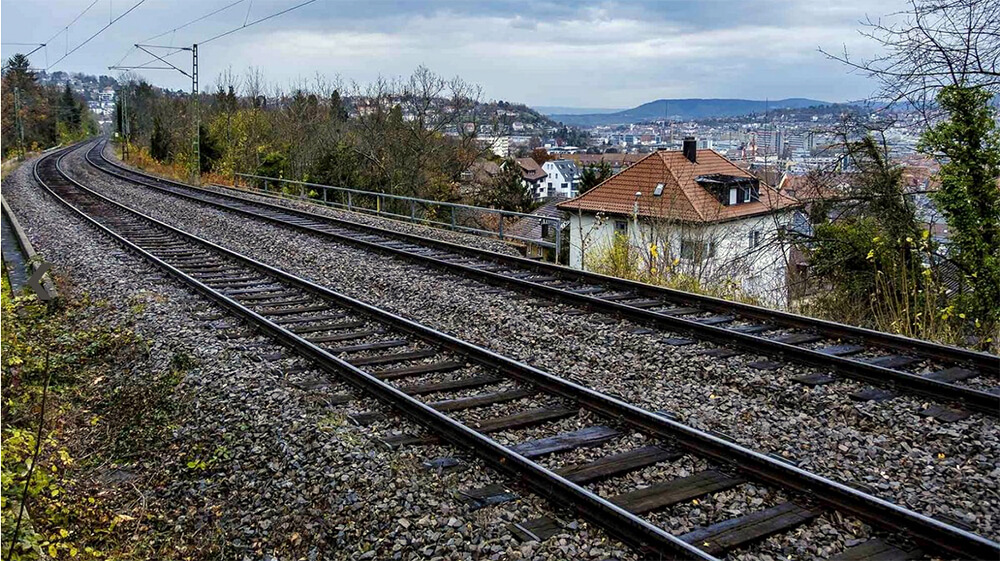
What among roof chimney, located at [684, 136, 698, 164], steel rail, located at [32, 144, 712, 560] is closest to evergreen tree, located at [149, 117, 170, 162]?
roof chimney, located at [684, 136, 698, 164]

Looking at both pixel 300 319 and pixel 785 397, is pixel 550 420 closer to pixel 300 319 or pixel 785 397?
pixel 785 397

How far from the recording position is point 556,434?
19.6 feet

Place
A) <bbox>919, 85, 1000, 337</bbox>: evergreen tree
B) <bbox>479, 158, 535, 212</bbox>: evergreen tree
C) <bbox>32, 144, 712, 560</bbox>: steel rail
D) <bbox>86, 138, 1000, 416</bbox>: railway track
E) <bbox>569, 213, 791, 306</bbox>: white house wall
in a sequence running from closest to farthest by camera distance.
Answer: <bbox>32, 144, 712, 560</bbox>: steel rail
<bbox>86, 138, 1000, 416</bbox>: railway track
<bbox>919, 85, 1000, 337</bbox>: evergreen tree
<bbox>569, 213, 791, 306</bbox>: white house wall
<bbox>479, 158, 535, 212</bbox>: evergreen tree

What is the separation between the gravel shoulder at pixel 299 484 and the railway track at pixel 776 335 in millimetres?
3561

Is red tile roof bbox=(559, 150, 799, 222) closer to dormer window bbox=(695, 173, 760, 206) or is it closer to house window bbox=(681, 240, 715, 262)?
dormer window bbox=(695, 173, 760, 206)

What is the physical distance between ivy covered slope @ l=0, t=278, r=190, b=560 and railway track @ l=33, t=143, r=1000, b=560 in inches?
63.6

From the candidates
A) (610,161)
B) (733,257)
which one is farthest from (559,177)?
(733,257)

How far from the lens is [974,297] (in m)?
11.0

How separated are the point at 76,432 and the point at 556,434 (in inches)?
180

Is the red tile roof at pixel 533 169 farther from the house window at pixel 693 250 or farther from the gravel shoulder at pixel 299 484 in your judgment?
the gravel shoulder at pixel 299 484

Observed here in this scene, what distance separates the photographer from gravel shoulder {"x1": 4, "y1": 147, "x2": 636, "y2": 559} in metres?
4.57

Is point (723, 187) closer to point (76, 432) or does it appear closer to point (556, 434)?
point (556, 434)

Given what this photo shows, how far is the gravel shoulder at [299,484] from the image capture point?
4570mm

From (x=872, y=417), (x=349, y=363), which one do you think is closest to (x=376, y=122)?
(x=349, y=363)
